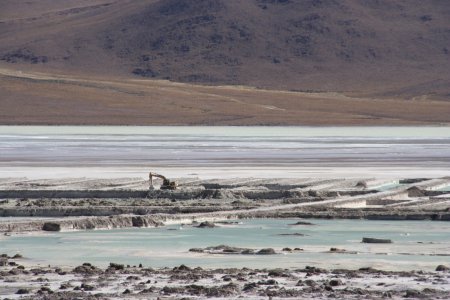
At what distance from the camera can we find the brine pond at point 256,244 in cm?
1667

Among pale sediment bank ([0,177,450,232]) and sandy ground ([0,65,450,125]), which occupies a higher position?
sandy ground ([0,65,450,125])

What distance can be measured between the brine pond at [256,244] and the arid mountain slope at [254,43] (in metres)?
115

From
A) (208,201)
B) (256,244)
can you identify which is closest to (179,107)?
(208,201)

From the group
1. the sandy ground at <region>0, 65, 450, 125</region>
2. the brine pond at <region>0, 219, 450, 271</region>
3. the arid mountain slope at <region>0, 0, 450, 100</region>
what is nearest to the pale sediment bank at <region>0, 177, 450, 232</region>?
the brine pond at <region>0, 219, 450, 271</region>

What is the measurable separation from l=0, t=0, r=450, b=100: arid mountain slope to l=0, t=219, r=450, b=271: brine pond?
114938 millimetres

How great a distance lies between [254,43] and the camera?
526 ft

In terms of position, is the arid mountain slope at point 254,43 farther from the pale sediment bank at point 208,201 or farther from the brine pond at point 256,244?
the brine pond at point 256,244

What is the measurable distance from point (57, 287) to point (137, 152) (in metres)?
35.6

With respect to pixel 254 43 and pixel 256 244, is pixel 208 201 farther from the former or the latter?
pixel 254 43

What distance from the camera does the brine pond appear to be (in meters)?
16.7

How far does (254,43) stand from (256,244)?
142m

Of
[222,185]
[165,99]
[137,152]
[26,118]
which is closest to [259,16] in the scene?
[165,99]

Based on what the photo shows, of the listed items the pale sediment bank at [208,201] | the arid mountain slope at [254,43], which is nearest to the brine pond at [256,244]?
the pale sediment bank at [208,201]

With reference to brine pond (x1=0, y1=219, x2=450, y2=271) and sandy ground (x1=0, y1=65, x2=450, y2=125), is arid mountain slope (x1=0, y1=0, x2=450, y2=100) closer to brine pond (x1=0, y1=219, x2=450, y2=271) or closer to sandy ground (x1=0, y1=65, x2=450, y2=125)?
sandy ground (x1=0, y1=65, x2=450, y2=125)
